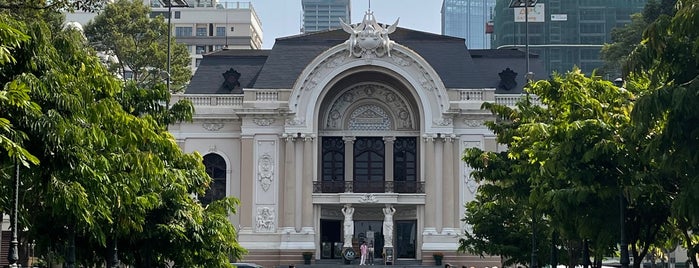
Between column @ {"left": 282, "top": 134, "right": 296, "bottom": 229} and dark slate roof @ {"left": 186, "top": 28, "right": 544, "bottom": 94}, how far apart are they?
3.47m

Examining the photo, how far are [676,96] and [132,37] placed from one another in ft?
213

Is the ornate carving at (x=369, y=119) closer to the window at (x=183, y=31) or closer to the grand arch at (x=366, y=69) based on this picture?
the grand arch at (x=366, y=69)

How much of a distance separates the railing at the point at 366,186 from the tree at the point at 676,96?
1692 inches

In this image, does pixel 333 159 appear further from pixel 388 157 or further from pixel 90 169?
pixel 90 169

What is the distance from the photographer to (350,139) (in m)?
69.9

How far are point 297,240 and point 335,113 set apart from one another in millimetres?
7828

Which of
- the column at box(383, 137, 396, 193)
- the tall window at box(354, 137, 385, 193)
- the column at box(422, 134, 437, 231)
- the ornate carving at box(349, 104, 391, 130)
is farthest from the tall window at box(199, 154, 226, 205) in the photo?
the column at box(422, 134, 437, 231)

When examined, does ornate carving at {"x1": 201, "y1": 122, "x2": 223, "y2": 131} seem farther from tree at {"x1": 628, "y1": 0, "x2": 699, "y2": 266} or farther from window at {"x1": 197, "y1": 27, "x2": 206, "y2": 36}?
window at {"x1": 197, "y1": 27, "x2": 206, "y2": 36}

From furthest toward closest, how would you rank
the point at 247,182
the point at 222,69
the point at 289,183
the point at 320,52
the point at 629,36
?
the point at 629,36
the point at 222,69
the point at 320,52
the point at 247,182
the point at 289,183

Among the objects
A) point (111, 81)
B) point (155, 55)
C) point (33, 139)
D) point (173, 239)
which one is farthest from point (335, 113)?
point (33, 139)

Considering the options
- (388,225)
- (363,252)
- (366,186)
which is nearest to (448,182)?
(388,225)

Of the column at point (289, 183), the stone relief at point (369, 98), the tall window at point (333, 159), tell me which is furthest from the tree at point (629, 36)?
the column at point (289, 183)

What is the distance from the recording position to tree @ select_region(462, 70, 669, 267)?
29.7 m

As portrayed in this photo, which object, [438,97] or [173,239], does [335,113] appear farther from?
[173,239]
